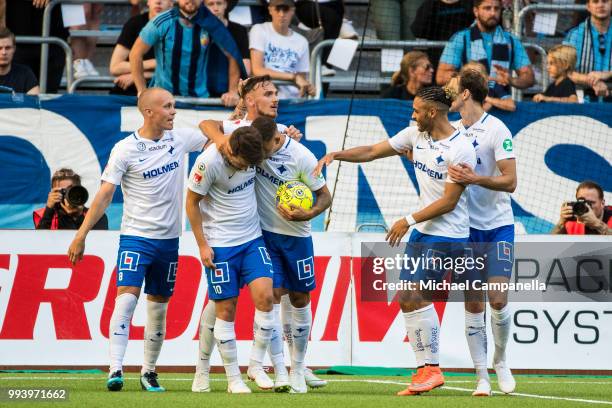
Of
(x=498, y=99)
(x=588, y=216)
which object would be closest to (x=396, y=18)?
(x=498, y=99)

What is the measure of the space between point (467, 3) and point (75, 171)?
18.2 ft

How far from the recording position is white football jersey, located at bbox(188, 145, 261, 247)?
9.25 m

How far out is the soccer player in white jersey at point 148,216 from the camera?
9891mm

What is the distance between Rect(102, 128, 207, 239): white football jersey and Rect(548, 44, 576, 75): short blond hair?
6532mm

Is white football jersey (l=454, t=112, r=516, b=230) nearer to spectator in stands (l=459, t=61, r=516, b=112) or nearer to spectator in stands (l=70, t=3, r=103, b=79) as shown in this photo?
spectator in stands (l=459, t=61, r=516, b=112)

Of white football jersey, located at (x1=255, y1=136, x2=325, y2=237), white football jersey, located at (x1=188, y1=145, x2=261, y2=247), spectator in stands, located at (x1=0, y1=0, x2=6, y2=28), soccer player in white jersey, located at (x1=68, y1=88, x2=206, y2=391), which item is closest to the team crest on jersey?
spectator in stands, located at (x1=0, y1=0, x2=6, y2=28)

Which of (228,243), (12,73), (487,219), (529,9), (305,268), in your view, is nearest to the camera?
(228,243)

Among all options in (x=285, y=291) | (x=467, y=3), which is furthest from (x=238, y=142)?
(x=467, y=3)

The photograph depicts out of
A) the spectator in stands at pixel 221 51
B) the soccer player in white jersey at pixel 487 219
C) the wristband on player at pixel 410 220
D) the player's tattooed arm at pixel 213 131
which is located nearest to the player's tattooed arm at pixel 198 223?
the player's tattooed arm at pixel 213 131

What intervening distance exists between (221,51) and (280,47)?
0.96 m

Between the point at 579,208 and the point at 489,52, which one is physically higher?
the point at 489,52

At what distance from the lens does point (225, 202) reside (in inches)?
369

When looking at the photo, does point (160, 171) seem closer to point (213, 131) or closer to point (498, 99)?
point (213, 131)

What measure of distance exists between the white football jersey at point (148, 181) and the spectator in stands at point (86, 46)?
5.63 meters
